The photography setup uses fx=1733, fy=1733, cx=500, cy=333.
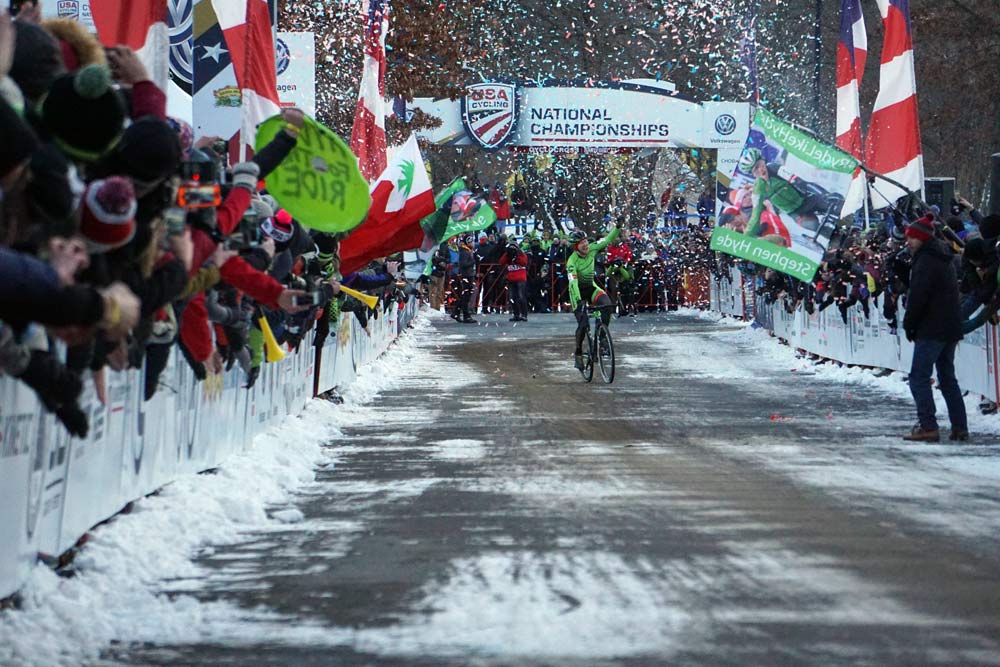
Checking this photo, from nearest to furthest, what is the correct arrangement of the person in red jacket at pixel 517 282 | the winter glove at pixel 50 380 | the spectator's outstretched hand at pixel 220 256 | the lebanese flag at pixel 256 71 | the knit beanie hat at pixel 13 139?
the knit beanie hat at pixel 13 139
the winter glove at pixel 50 380
the spectator's outstretched hand at pixel 220 256
the lebanese flag at pixel 256 71
the person in red jacket at pixel 517 282

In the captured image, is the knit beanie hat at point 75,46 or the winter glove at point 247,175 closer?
the knit beanie hat at point 75,46

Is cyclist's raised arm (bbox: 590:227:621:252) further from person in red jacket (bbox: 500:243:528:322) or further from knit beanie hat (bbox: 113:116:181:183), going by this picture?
person in red jacket (bbox: 500:243:528:322)

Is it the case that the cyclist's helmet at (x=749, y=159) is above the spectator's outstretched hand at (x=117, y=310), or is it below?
above

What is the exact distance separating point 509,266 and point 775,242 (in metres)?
21.4

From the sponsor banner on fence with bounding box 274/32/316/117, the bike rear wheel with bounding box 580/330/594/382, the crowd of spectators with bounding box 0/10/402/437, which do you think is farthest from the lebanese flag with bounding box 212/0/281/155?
the bike rear wheel with bounding box 580/330/594/382

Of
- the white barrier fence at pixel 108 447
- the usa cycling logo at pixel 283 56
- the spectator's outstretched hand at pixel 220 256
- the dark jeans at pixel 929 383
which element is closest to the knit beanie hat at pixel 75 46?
the white barrier fence at pixel 108 447

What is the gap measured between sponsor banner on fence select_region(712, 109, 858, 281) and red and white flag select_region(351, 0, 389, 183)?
523cm

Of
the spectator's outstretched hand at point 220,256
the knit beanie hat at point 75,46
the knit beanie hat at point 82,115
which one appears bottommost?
the spectator's outstretched hand at point 220,256

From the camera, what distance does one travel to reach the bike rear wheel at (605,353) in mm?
21719

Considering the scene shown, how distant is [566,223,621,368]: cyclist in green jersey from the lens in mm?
21984

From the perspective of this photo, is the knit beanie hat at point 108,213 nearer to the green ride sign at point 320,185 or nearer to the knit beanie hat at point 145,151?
the knit beanie hat at point 145,151

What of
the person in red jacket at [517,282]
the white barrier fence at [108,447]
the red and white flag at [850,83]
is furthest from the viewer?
the person in red jacket at [517,282]

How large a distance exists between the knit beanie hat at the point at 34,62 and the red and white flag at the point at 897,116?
16.9 metres

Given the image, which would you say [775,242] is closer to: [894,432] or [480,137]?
[894,432]
